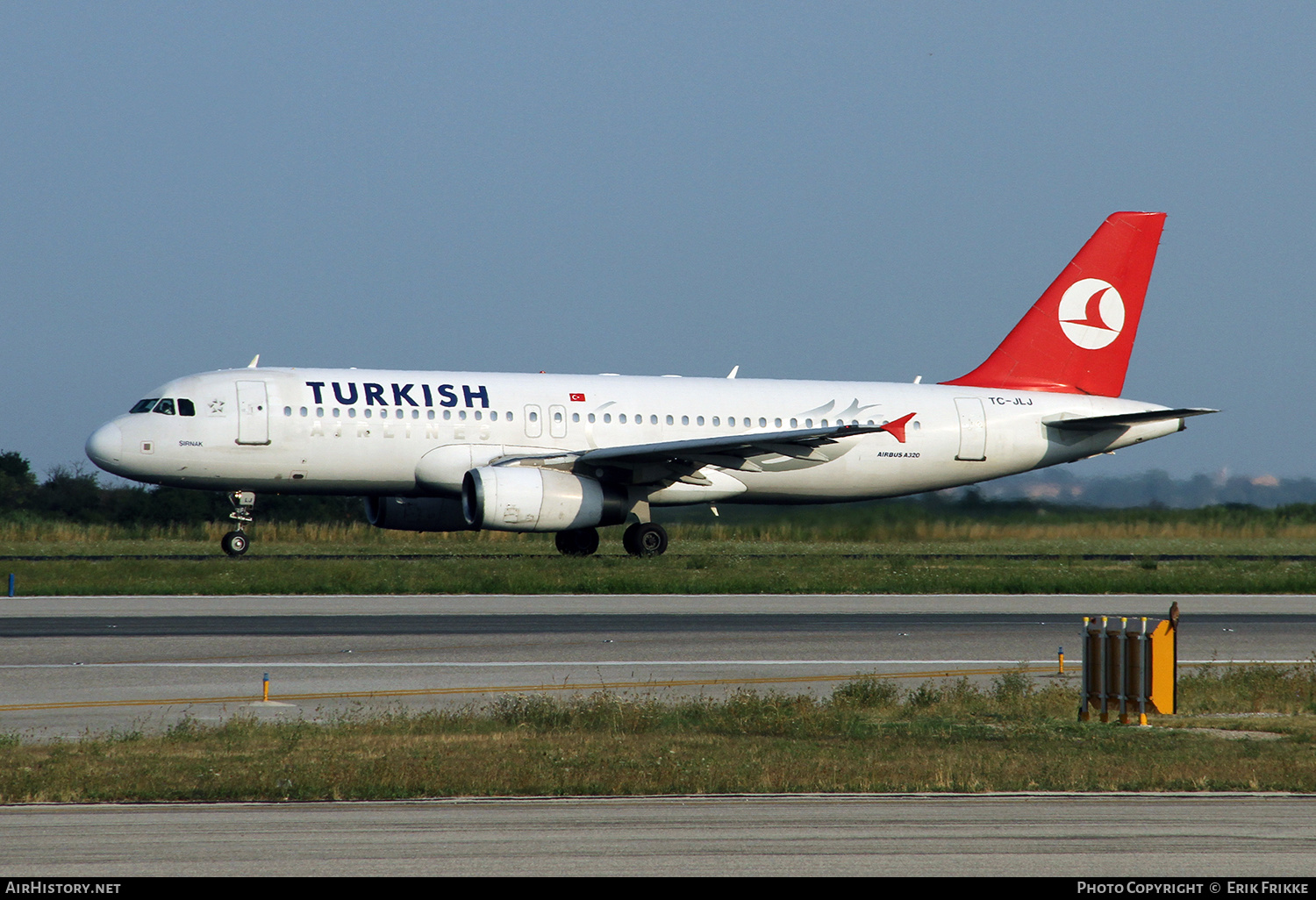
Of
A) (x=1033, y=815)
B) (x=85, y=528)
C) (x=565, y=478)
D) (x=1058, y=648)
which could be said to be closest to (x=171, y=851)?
(x=1033, y=815)

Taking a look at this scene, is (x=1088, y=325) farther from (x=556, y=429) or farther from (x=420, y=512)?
(x=420, y=512)

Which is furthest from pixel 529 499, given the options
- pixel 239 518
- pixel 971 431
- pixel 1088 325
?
pixel 1088 325

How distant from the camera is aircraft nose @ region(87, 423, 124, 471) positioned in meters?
30.5

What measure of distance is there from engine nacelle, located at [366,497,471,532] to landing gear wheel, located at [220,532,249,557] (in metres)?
3.14

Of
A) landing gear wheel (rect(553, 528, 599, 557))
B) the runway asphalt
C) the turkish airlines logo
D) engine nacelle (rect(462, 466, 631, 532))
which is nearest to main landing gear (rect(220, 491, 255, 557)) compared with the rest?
engine nacelle (rect(462, 466, 631, 532))

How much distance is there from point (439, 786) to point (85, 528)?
37.9 m

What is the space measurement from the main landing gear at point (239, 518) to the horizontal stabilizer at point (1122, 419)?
19897 millimetres

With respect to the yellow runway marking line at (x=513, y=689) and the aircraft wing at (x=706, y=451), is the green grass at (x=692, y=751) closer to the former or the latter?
the yellow runway marking line at (x=513, y=689)

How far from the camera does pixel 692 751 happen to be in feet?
38.5

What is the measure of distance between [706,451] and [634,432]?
286cm

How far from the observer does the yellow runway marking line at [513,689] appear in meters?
14.0

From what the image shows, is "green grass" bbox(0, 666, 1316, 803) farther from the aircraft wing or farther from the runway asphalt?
the aircraft wing

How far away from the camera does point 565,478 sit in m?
30.8

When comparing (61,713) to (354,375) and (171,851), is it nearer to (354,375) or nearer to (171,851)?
Answer: (171,851)
